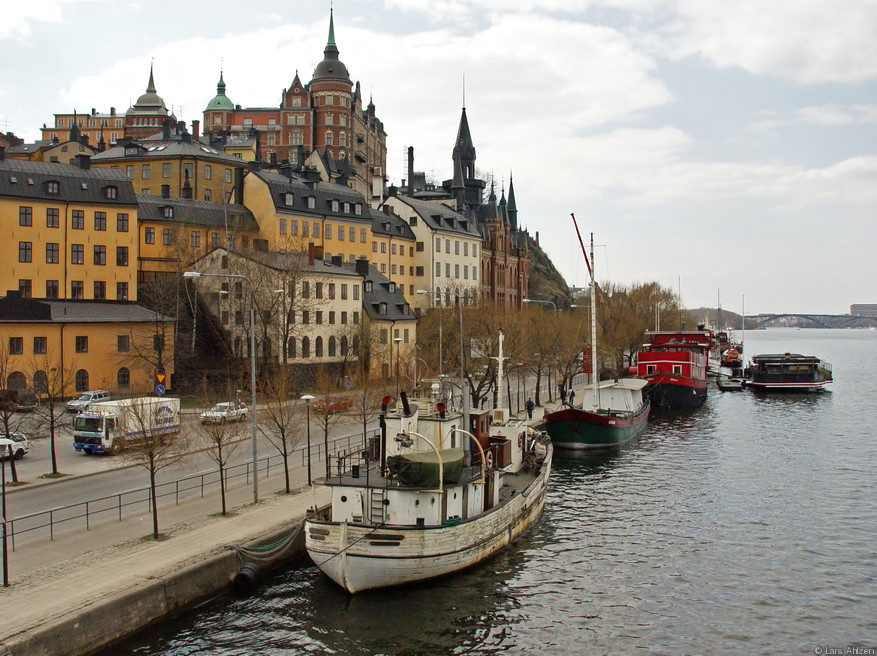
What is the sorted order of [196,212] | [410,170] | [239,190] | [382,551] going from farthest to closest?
[410,170] < [239,190] < [196,212] < [382,551]

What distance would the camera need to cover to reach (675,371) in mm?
81875

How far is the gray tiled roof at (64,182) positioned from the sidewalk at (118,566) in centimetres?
4546

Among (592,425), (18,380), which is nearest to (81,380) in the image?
(18,380)

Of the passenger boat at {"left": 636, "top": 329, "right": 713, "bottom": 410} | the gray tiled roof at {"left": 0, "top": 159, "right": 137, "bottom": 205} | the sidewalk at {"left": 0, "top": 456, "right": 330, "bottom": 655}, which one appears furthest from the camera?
the passenger boat at {"left": 636, "top": 329, "right": 713, "bottom": 410}

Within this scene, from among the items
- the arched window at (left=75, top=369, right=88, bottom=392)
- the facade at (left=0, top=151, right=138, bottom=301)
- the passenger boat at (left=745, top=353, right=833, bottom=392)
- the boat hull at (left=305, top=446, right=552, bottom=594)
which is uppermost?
the facade at (left=0, top=151, right=138, bottom=301)

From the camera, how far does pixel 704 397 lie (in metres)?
84.8

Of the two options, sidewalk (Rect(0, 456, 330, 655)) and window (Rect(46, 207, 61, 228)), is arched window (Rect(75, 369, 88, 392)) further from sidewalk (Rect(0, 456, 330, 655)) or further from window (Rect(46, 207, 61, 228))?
sidewalk (Rect(0, 456, 330, 655))

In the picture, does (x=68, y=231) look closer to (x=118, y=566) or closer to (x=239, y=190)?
(x=239, y=190)

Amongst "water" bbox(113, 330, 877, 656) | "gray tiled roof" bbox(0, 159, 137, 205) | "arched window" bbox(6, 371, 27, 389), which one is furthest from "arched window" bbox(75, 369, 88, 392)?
"water" bbox(113, 330, 877, 656)

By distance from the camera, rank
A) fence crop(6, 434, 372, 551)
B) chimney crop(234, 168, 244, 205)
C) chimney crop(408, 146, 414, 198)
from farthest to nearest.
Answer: chimney crop(408, 146, 414, 198), chimney crop(234, 168, 244, 205), fence crop(6, 434, 372, 551)

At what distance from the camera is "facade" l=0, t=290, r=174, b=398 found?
56250mm

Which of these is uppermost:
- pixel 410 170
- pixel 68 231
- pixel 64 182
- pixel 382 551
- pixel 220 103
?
pixel 220 103

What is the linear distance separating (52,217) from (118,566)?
51.8 metres

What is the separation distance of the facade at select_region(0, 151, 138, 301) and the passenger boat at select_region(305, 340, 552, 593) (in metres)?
45.0
